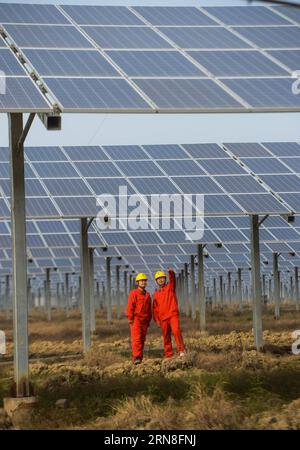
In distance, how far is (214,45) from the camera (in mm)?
19641

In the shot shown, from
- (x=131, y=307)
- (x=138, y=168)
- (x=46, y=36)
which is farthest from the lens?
(x=138, y=168)

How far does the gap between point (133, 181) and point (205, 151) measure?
146 inches

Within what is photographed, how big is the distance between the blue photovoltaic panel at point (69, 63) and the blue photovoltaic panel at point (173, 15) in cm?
281

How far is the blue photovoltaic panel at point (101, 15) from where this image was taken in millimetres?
20672

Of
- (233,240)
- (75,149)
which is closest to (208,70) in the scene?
(75,149)

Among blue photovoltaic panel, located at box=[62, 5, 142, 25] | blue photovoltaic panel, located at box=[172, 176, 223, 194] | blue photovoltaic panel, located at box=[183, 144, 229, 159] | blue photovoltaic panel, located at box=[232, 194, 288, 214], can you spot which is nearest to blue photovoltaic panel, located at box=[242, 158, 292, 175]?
blue photovoltaic panel, located at box=[183, 144, 229, 159]

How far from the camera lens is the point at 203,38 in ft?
66.1

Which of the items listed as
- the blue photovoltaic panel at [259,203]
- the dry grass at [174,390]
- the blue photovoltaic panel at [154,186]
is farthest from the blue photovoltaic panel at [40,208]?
the blue photovoltaic panel at [259,203]

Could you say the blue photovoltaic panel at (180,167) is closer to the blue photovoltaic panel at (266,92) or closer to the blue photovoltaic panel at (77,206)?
the blue photovoltaic panel at (77,206)

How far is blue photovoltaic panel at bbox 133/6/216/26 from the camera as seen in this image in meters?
21.2

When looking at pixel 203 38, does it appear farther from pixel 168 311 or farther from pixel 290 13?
pixel 168 311

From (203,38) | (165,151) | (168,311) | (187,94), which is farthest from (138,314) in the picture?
(165,151)
